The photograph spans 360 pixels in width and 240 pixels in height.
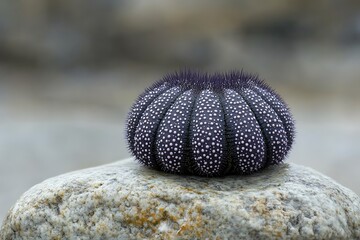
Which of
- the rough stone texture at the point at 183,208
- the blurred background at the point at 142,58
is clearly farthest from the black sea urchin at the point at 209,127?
the blurred background at the point at 142,58

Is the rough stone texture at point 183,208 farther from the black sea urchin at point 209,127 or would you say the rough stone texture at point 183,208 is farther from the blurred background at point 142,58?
the blurred background at point 142,58

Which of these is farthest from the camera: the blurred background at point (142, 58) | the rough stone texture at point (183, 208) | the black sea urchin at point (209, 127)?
the blurred background at point (142, 58)

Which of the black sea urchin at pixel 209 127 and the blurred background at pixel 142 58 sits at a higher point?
the blurred background at pixel 142 58

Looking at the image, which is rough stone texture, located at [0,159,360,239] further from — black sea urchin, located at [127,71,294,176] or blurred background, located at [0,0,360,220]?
blurred background, located at [0,0,360,220]

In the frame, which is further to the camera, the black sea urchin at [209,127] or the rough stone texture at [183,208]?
the black sea urchin at [209,127]

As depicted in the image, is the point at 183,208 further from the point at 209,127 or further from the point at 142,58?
the point at 142,58

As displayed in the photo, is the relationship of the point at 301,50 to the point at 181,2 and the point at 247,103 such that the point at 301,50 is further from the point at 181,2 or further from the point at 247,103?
the point at 247,103

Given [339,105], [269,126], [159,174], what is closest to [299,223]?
[269,126]
